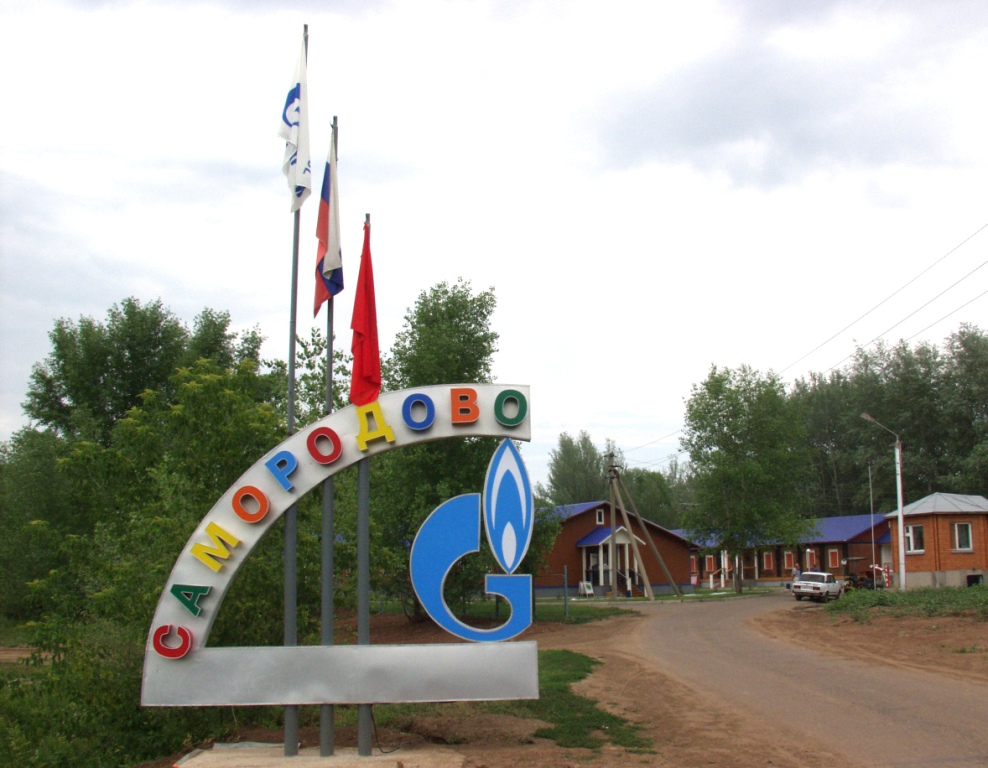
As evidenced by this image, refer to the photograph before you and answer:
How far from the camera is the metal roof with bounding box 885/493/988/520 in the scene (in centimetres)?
3819

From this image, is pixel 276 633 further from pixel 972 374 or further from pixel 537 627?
pixel 972 374

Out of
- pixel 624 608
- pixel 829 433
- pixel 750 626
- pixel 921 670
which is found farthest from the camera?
pixel 829 433

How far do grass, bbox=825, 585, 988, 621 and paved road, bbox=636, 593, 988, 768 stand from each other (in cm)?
479

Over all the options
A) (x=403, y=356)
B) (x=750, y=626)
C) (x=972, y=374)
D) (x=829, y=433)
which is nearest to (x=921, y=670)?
(x=750, y=626)

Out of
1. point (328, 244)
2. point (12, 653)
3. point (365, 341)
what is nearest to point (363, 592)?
point (365, 341)

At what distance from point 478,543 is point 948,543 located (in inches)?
1392

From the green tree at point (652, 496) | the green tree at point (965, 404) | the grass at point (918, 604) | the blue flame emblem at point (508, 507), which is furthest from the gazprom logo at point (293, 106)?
the green tree at point (652, 496)

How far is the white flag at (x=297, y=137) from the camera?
973 centimetres

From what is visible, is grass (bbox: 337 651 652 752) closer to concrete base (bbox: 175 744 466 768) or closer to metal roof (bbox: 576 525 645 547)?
concrete base (bbox: 175 744 466 768)

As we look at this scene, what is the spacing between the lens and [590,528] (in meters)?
53.4

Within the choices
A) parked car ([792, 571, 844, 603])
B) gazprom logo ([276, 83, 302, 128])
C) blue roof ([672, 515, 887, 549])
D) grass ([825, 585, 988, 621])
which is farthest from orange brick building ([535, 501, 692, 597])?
gazprom logo ([276, 83, 302, 128])

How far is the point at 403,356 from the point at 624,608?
15521 millimetres

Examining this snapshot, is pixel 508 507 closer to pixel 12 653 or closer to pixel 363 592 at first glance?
pixel 363 592

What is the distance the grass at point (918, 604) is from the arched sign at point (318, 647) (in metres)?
18.1
